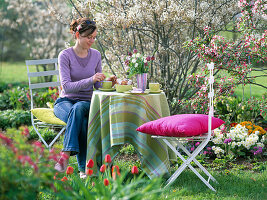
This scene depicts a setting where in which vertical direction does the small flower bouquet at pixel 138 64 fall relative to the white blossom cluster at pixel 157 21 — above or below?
below

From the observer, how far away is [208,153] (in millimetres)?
4047

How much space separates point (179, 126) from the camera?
2.80 metres

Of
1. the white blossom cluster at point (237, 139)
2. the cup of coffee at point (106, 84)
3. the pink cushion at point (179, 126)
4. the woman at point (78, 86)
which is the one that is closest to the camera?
the pink cushion at point (179, 126)

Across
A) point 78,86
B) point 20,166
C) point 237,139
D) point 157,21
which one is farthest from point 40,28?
point 20,166

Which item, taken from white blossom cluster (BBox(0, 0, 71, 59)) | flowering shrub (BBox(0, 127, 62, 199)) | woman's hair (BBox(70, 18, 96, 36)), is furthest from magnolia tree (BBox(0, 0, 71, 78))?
flowering shrub (BBox(0, 127, 62, 199))

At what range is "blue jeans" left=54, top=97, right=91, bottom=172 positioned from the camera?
330 centimetres

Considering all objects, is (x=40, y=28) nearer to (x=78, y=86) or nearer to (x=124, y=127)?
(x=78, y=86)

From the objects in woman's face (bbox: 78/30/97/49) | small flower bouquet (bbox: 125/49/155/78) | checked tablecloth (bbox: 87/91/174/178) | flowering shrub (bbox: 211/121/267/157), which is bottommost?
flowering shrub (bbox: 211/121/267/157)

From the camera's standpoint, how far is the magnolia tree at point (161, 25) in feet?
13.0

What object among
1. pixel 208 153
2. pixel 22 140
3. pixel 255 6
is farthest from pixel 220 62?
pixel 22 140

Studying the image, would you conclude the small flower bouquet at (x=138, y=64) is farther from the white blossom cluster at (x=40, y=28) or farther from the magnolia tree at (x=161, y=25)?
the white blossom cluster at (x=40, y=28)

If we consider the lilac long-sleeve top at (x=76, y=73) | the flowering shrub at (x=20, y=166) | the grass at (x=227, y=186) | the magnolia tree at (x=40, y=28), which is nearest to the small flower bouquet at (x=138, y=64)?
the lilac long-sleeve top at (x=76, y=73)

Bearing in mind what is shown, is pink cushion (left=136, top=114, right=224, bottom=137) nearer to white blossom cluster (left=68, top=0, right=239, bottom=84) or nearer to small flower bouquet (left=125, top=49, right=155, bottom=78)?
small flower bouquet (left=125, top=49, right=155, bottom=78)

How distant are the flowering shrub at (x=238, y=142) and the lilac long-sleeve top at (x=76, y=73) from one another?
60.7 inches
